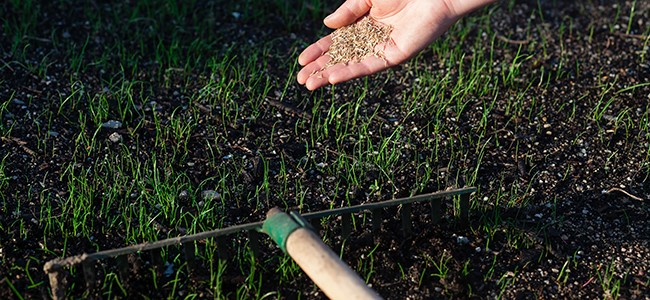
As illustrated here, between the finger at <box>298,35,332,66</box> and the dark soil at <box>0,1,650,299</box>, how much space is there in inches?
10.9

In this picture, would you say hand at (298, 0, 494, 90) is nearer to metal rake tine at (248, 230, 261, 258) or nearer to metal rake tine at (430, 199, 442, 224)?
metal rake tine at (430, 199, 442, 224)

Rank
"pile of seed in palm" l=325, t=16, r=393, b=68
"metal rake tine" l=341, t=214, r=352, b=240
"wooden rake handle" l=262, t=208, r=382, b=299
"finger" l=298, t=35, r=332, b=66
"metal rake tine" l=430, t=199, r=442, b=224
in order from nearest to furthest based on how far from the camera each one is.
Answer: "wooden rake handle" l=262, t=208, r=382, b=299 → "metal rake tine" l=341, t=214, r=352, b=240 → "metal rake tine" l=430, t=199, r=442, b=224 → "pile of seed in palm" l=325, t=16, r=393, b=68 → "finger" l=298, t=35, r=332, b=66

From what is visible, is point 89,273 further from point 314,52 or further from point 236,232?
point 314,52

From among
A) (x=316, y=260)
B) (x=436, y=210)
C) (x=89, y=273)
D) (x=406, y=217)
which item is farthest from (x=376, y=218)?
(x=89, y=273)

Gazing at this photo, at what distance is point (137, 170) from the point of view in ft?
10.8

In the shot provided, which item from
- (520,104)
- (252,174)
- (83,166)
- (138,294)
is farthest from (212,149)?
(520,104)

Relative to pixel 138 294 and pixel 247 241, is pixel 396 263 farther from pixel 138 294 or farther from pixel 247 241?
pixel 138 294

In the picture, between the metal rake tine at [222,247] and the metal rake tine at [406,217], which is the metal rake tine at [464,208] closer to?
the metal rake tine at [406,217]

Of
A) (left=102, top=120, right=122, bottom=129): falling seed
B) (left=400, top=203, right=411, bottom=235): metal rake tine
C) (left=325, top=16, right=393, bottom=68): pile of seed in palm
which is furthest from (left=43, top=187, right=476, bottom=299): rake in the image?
(left=102, top=120, right=122, bottom=129): falling seed

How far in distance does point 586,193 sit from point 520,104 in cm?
63

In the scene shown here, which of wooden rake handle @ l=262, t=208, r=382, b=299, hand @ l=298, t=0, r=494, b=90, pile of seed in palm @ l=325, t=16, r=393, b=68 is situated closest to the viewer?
wooden rake handle @ l=262, t=208, r=382, b=299

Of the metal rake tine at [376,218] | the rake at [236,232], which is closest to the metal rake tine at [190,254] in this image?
the rake at [236,232]

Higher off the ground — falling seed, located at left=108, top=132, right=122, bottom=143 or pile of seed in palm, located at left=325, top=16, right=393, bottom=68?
falling seed, located at left=108, top=132, right=122, bottom=143

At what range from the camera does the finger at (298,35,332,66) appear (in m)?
3.56
